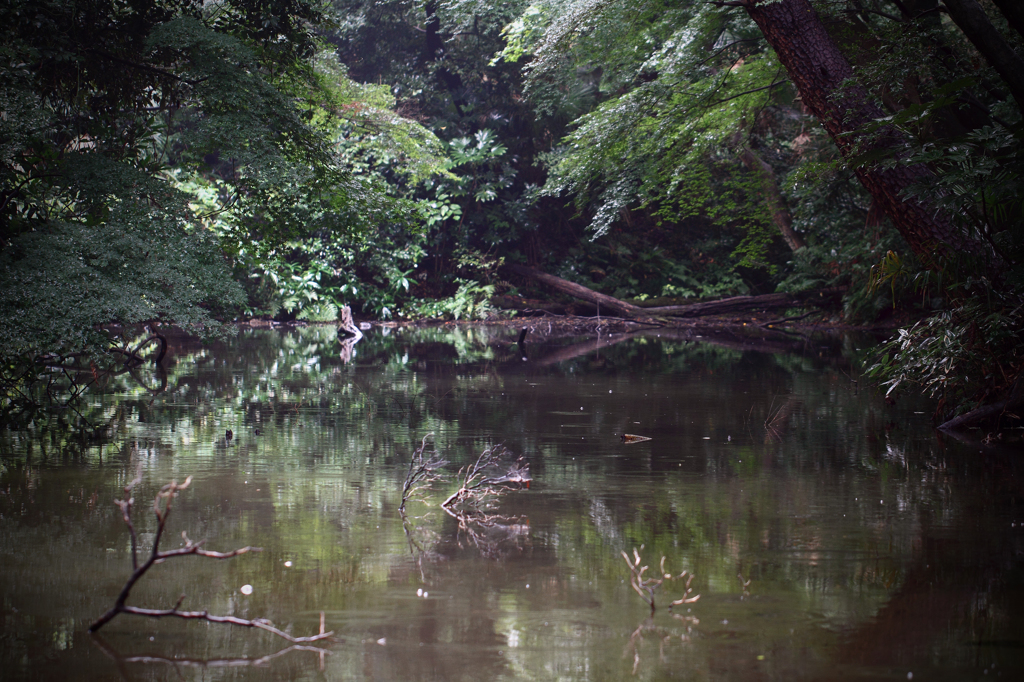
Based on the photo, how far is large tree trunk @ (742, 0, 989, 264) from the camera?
7457 mm

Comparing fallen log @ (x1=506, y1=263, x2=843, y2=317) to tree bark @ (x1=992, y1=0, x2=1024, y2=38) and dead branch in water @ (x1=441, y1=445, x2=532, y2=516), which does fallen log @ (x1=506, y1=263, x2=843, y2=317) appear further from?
dead branch in water @ (x1=441, y1=445, x2=532, y2=516)

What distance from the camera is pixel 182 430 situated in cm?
658

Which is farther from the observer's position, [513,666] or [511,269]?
[511,269]

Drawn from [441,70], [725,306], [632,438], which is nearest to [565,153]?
[725,306]

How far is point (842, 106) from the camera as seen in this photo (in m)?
7.86

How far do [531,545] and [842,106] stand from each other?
19.0ft

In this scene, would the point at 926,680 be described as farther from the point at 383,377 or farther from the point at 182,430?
the point at 383,377

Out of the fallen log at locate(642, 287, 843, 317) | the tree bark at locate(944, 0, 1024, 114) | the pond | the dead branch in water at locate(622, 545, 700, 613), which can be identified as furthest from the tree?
the fallen log at locate(642, 287, 843, 317)

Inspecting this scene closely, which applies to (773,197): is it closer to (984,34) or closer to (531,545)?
(984,34)

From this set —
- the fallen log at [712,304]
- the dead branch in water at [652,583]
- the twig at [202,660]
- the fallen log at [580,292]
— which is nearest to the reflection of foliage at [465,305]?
the fallen log at [580,292]

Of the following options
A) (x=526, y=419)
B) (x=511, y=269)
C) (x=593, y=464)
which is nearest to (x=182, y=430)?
(x=526, y=419)

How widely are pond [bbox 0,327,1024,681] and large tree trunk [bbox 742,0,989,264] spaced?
1573 mm

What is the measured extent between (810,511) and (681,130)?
962 centimetres

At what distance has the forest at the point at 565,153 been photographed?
21.2 feet
